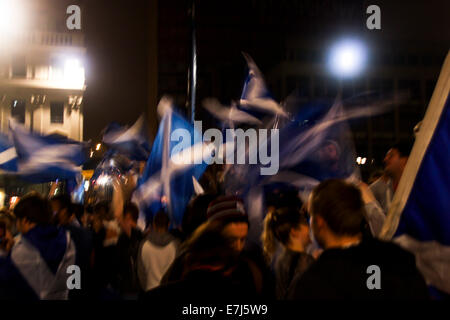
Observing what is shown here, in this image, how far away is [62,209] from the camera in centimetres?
658

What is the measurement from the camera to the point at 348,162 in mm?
6605

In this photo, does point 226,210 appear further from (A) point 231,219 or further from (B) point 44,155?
(B) point 44,155

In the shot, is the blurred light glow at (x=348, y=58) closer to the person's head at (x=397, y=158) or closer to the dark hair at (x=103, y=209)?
the dark hair at (x=103, y=209)

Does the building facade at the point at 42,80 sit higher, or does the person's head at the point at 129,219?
the building facade at the point at 42,80

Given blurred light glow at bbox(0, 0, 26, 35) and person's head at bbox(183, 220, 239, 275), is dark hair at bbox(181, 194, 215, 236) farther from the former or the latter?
blurred light glow at bbox(0, 0, 26, 35)

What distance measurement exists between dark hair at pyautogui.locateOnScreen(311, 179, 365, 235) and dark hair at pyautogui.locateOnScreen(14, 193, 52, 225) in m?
2.70

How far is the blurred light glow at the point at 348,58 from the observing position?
7256 centimetres

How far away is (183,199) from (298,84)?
6037 centimetres

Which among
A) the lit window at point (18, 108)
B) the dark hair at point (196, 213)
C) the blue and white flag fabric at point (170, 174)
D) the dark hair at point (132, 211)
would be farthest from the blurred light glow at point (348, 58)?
the dark hair at point (196, 213)

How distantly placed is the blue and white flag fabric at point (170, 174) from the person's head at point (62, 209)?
1.77 m

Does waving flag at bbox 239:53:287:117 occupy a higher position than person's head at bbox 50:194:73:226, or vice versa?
waving flag at bbox 239:53:287:117

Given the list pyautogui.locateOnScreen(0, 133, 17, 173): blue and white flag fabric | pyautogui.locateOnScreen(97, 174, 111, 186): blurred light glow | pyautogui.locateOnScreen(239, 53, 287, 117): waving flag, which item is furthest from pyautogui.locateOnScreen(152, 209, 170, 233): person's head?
pyautogui.locateOnScreen(97, 174, 111, 186): blurred light glow

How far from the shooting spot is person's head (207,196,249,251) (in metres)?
3.22

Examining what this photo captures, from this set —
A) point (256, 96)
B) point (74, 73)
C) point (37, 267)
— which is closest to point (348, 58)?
point (74, 73)
